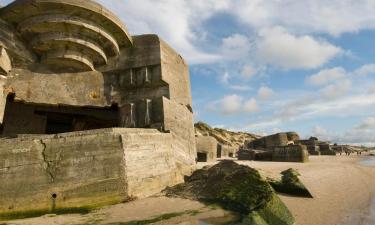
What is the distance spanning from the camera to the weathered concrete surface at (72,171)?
5172 millimetres

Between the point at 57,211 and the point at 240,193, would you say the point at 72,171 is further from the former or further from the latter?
the point at 240,193

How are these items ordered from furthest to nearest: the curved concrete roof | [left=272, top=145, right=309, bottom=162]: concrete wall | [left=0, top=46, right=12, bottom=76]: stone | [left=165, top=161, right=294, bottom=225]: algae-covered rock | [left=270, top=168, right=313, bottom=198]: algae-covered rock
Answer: [left=272, top=145, right=309, bottom=162]: concrete wall < [left=0, top=46, right=12, bottom=76]: stone < the curved concrete roof < [left=270, top=168, right=313, bottom=198]: algae-covered rock < [left=165, top=161, right=294, bottom=225]: algae-covered rock

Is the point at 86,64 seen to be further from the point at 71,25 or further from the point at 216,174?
the point at 216,174

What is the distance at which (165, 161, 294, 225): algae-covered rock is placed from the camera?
14.8 feet

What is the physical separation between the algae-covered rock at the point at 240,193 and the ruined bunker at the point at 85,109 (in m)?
0.81

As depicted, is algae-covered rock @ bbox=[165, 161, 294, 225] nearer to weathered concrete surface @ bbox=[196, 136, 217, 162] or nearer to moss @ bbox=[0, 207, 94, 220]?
moss @ bbox=[0, 207, 94, 220]

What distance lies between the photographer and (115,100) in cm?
918

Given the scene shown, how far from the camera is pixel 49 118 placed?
394 inches

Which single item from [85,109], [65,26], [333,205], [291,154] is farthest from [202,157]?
[65,26]

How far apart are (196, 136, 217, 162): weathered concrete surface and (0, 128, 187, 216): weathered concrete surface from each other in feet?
25.8

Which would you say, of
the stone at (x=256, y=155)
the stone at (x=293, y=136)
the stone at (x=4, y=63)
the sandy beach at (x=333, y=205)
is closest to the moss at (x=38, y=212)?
the sandy beach at (x=333, y=205)

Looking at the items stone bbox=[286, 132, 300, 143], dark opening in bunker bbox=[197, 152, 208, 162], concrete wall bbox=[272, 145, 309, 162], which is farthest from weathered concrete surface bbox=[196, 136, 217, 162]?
Result: stone bbox=[286, 132, 300, 143]

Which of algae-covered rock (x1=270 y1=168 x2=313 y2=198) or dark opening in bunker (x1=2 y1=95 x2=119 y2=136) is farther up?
dark opening in bunker (x1=2 y1=95 x2=119 y2=136)

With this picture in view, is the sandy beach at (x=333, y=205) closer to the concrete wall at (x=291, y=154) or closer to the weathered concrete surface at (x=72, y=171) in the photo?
the weathered concrete surface at (x=72, y=171)
